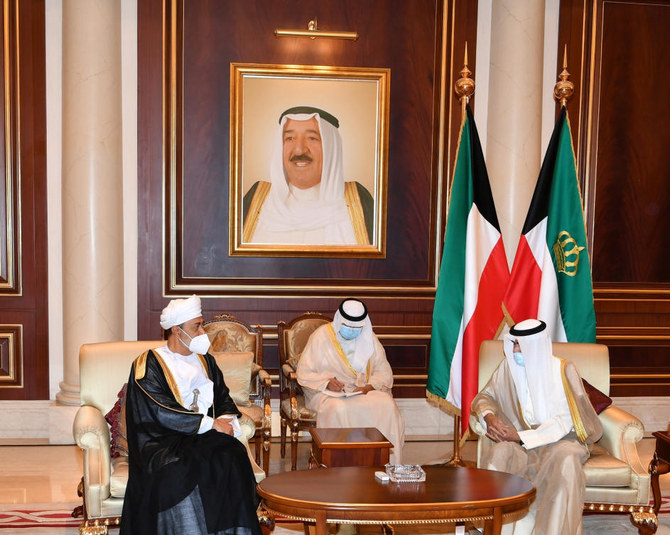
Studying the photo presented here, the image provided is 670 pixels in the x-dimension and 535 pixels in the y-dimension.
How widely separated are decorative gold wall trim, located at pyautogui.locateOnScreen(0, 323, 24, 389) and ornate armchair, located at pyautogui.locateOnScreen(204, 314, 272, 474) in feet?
5.85

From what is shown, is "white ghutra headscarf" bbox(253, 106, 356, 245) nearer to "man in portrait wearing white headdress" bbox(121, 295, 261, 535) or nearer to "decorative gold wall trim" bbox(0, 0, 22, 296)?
"decorative gold wall trim" bbox(0, 0, 22, 296)

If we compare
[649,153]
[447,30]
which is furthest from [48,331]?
[649,153]

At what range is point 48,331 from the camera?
676cm

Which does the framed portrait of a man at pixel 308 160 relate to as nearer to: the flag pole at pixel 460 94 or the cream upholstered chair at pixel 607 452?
the flag pole at pixel 460 94

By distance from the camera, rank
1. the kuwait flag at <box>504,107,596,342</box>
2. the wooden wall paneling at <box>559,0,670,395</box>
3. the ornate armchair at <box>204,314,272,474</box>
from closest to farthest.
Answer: the ornate armchair at <box>204,314,272,474</box> → the kuwait flag at <box>504,107,596,342</box> → the wooden wall paneling at <box>559,0,670,395</box>

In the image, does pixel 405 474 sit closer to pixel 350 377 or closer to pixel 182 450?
pixel 182 450

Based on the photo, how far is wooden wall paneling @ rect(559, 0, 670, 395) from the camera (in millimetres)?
7086

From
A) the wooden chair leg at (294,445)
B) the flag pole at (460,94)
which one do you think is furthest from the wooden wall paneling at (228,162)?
the wooden chair leg at (294,445)

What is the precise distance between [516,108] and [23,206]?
4276 millimetres

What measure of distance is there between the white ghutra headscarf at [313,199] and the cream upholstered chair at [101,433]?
2374 mm

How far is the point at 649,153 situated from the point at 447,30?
7.12 ft

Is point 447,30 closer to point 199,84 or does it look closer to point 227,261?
point 199,84

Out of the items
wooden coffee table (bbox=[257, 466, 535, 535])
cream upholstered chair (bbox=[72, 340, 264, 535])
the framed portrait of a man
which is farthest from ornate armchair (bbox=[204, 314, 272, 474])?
wooden coffee table (bbox=[257, 466, 535, 535])

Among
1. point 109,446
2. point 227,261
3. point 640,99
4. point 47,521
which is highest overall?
point 640,99
